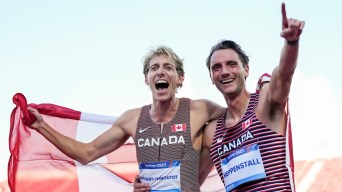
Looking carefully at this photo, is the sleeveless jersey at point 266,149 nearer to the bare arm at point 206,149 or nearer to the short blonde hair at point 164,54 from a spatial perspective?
the bare arm at point 206,149

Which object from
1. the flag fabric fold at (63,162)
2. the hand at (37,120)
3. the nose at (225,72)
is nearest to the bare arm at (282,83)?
the nose at (225,72)

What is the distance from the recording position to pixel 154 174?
4730mm

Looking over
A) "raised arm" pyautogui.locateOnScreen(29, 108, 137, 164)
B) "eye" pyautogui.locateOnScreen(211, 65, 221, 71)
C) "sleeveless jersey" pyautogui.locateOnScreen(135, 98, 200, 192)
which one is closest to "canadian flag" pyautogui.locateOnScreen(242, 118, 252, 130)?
"eye" pyautogui.locateOnScreen(211, 65, 221, 71)

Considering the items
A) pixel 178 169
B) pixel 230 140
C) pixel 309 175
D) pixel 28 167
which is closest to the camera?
pixel 230 140

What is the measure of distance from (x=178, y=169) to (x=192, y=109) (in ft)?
2.00

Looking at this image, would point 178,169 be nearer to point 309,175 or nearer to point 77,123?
point 77,123

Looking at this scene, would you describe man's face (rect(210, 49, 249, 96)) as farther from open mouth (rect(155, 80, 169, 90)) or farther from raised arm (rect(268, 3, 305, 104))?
open mouth (rect(155, 80, 169, 90))

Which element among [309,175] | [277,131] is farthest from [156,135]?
[309,175]

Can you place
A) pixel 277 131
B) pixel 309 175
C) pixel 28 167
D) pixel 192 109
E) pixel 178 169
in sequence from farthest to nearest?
1. pixel 309 175
2. pixel 28 167
3. pixel 192 109
4. pixel 178 169
5. pixel 277 131

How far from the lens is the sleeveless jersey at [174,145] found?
4.68 m

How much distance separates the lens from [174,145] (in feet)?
15.6

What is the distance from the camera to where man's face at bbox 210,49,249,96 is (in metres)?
4.28

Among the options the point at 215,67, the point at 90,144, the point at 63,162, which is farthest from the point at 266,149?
the point at 63,162

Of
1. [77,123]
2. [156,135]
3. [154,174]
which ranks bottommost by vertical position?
[154,174]
